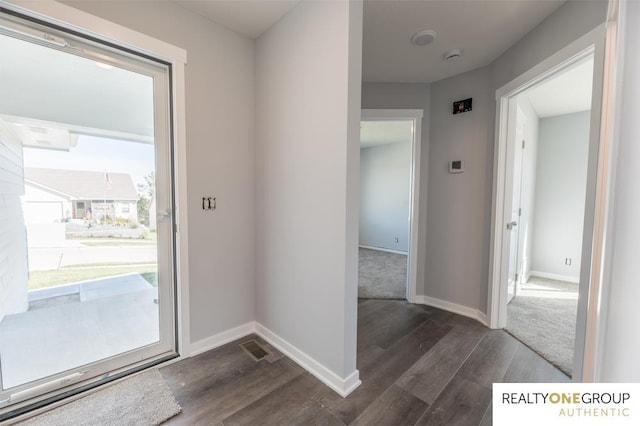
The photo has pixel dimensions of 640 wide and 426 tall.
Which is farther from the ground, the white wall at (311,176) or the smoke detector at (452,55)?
the smoke detector at (452,55)

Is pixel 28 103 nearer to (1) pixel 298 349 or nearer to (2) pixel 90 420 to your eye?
(2) pixel 90 420

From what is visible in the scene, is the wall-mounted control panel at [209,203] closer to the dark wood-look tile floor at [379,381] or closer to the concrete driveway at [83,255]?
the concrete driveway at [83,255]

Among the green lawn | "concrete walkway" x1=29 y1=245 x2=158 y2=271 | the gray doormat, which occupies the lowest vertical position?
the gray doormat

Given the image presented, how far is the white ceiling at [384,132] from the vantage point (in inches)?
178

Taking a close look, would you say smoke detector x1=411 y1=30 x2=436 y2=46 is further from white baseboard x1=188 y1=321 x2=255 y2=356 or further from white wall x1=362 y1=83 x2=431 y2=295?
white baseboard x1=188 y1=321 x2=255 y2=356

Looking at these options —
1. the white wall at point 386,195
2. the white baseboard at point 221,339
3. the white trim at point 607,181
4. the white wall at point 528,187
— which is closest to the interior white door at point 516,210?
the white wall at point 528,187

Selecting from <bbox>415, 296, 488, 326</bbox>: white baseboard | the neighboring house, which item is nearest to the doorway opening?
<bbox>415, 296, 488, 326</bbox>: white baseboard

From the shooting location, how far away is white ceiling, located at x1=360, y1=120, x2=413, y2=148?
4523 millimetres

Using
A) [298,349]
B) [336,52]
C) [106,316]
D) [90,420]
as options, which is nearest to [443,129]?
[336,52]

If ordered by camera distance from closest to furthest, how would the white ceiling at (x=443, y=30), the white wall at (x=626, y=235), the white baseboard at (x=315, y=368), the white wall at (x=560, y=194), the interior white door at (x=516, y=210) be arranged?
the white wall at (x=626, y=235), the white baseboard at (x=315, y=368), the white ceiling at (x=443, y=30), the interior white door at (x=516, y=210), the white wall at (x=560, y=194)

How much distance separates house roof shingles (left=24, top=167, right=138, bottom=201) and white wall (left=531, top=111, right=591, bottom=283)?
5238 millimetres

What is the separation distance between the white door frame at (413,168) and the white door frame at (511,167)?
0.75 m

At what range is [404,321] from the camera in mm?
2529

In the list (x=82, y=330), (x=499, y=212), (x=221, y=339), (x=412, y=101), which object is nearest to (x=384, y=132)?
(x=412, y=101)
